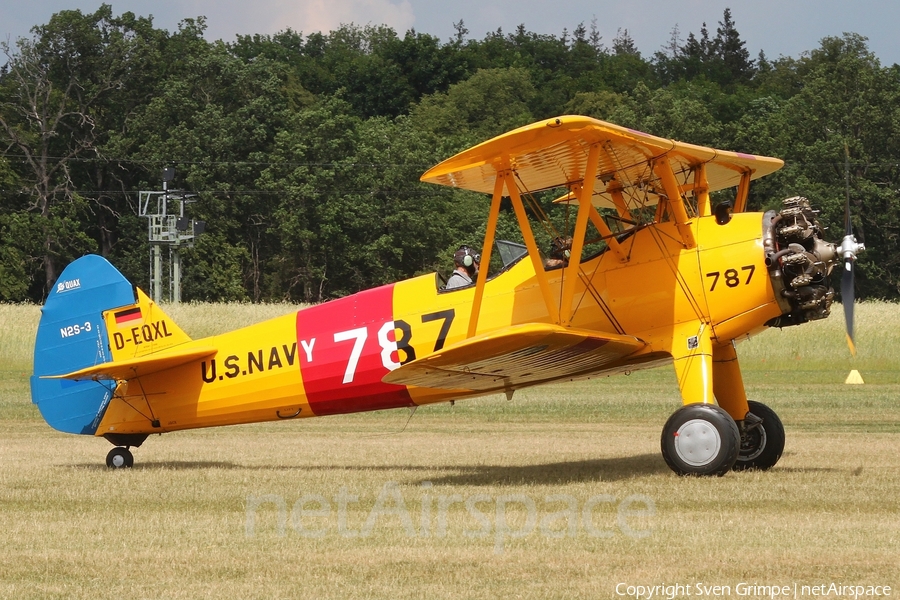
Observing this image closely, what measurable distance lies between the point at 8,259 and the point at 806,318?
2081 inches

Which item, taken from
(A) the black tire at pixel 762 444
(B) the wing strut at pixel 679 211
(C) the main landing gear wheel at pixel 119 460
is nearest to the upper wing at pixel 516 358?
(B) the wing strut at pixel 679 211

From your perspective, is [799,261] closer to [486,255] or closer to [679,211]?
[679,211]

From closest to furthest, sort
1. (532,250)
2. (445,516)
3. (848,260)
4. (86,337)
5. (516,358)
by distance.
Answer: (445,516), (516,358), (848,260), (532,250), (86,337)

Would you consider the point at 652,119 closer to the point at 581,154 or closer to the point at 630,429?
the point at 630,429

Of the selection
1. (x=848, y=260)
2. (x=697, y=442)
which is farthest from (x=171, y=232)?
(x=697, y=442)

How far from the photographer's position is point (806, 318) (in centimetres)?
1033

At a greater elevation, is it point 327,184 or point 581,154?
point 327,184

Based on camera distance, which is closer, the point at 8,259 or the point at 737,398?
the point at 737,398

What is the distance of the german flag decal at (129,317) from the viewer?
12727 millimetres

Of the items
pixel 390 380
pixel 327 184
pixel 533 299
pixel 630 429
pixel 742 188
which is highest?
pixel 327 184

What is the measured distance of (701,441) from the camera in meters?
9.86

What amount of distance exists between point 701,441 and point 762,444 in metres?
1.48

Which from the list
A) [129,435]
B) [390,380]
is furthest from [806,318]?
[129,435]

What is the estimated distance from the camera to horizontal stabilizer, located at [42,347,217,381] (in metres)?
11.8
